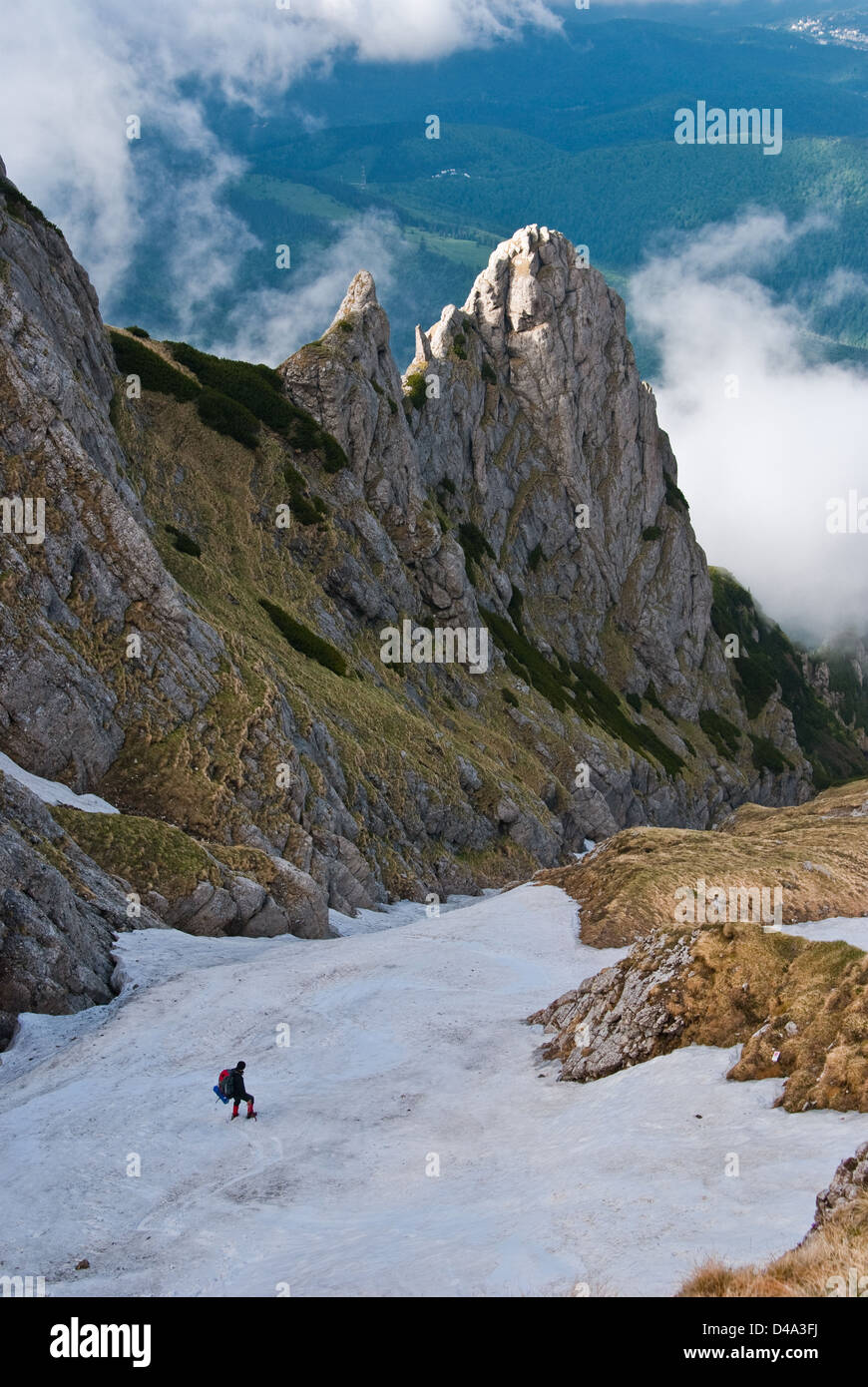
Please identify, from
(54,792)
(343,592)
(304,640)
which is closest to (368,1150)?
(54,792)

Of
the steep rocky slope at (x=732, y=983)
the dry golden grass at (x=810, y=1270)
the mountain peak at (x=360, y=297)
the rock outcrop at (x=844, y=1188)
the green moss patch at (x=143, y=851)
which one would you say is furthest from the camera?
the mountain peak at (x=360, y=297)

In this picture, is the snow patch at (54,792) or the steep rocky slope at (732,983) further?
the snow patch at (54,792)

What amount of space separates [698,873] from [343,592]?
4239cm

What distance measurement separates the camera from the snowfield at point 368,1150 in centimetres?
1354

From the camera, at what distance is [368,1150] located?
1931 centimetres

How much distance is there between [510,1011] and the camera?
92.5ft

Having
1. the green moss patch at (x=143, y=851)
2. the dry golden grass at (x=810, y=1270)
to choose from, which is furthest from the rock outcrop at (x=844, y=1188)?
the green moss patch at (x=143, y=851)

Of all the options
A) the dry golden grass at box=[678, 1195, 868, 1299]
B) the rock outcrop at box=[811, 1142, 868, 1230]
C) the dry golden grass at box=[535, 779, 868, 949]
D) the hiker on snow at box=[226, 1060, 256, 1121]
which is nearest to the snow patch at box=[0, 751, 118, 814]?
the dry golden grass at box=[535, 779, 868, 949]

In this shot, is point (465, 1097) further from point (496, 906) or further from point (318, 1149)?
point (496, 906)

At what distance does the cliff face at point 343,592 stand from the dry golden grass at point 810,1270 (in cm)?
2517

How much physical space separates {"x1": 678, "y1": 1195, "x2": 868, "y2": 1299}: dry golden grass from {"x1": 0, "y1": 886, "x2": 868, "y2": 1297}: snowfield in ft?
2.73

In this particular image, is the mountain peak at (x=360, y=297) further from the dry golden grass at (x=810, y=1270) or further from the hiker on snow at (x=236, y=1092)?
the dry golden grass at (x=810, y=1270)

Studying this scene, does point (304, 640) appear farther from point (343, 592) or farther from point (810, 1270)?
point (810, 1270)

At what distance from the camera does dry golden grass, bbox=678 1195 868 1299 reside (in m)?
10.3
